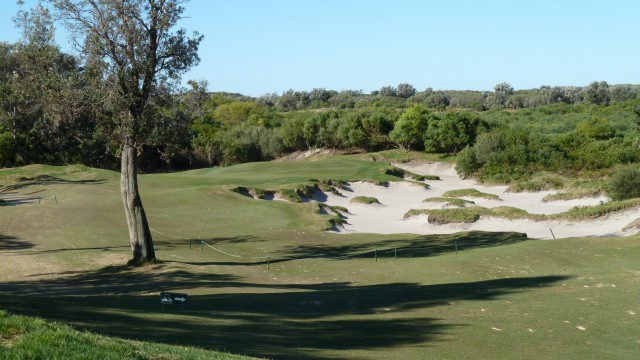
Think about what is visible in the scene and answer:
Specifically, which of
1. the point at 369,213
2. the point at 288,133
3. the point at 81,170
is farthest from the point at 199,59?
the point at 288,133

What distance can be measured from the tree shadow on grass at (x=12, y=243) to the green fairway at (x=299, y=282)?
0.13 m

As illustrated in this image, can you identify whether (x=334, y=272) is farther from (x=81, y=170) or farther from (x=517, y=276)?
(x=81, y=170)

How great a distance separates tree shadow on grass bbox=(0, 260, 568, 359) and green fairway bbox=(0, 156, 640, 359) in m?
0.05

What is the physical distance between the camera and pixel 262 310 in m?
16.7

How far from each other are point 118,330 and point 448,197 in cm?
4201

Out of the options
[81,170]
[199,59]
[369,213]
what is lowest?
[369,213]

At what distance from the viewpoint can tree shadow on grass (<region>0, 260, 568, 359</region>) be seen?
12984 millimetres

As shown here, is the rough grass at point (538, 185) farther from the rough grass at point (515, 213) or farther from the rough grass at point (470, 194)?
the rough grass at point (515, 213)

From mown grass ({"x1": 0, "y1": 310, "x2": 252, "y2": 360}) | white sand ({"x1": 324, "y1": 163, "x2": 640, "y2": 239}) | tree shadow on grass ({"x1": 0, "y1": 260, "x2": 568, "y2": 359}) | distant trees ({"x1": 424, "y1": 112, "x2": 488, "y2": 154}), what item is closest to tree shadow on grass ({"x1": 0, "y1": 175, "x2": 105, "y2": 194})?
white sand ({"x1": 324, "y1": 163, "x2": 640, "y2": 239})

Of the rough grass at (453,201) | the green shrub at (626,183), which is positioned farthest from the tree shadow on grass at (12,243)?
the green shrub at (626,183)

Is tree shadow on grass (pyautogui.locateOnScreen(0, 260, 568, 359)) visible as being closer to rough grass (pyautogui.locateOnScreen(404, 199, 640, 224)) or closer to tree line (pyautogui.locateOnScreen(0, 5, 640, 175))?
tree line (pyautogui.locateOnScreen(0, 5, 640, 175))

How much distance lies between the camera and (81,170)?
51.5 meters

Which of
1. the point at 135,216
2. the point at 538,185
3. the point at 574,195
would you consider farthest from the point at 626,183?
the point at 135,216

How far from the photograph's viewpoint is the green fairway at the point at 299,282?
1371 centimetres
